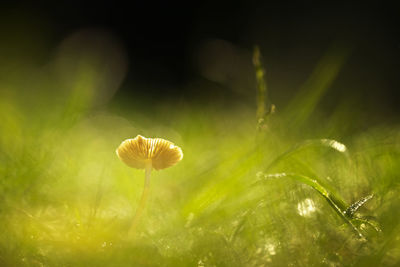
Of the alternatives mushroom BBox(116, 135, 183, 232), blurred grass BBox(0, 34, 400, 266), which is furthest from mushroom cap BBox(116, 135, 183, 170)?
blurred grass BBox(0, 34, 400, 266)

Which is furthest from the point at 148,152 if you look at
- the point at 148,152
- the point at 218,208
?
the point at 218,208

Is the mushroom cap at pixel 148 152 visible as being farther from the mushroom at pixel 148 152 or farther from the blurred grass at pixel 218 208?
the blurred grass at pixel 218 208

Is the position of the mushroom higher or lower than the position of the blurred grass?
higher

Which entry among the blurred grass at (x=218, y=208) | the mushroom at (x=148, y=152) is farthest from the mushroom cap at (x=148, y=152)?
the blurred grass at (x=218, y=208)

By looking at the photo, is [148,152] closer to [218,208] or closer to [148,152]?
[148,152]

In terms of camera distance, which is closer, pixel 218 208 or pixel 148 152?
pixel 218 208

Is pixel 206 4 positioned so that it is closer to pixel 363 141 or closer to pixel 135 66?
pixel 135 66

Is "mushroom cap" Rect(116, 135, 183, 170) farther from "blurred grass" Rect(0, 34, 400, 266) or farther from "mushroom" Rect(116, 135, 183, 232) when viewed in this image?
"blurred grass" Rect(0, 34, 400, 266)

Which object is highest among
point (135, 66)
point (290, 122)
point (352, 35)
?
point (135, 66)

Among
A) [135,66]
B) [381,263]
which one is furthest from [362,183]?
[135,66]
